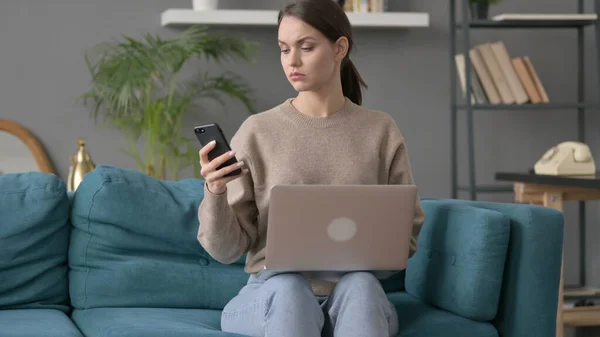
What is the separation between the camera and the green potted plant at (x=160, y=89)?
3650 millimetres

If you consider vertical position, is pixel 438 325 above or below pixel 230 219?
below

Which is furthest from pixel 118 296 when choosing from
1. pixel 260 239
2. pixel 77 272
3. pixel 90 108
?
pixel 90 108

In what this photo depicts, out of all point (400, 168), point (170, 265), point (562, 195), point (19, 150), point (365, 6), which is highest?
point (365, 6)

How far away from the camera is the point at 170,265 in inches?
92.0

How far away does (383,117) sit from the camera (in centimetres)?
219

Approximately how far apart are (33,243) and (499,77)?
8.27 feet

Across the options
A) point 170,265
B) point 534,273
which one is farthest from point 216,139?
point 534,273

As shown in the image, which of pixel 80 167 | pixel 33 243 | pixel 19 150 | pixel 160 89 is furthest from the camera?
pixel 160 89

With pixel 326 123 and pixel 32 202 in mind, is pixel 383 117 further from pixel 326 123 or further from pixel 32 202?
pixel 32 202

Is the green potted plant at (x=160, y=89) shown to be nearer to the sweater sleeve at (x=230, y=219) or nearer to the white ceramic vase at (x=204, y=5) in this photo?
the white ceramic vase at (x=204, y=5)

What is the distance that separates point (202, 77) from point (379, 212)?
237 centimetres

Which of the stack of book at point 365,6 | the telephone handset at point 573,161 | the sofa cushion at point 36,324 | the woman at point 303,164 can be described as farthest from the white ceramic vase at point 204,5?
the sofa cushion at point 36,324

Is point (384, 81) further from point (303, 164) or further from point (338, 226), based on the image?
point (338, 226)

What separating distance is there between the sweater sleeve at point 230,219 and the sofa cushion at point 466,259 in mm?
453
